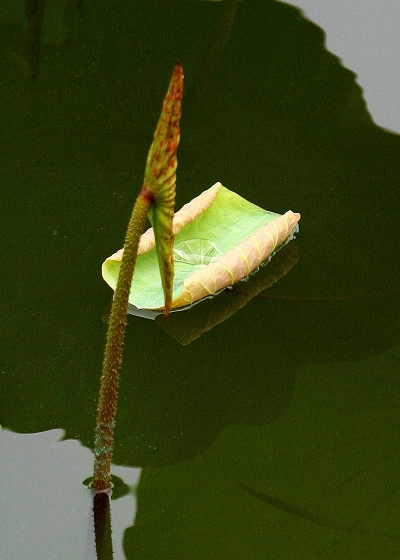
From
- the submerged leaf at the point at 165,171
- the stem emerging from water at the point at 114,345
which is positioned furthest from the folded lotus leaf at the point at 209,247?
the submerged leaf at the point at 165,171

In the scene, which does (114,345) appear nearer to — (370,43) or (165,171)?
(165,171)

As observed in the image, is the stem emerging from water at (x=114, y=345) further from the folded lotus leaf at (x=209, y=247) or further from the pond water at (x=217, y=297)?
the folded lotus leaf at (x=209, y=247)

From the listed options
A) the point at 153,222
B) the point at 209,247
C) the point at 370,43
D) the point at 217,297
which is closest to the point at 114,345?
the point at 153,222

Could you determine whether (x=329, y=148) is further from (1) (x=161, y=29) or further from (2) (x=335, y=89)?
(1) (x=161, y=29)

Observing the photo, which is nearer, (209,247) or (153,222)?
(153,222)

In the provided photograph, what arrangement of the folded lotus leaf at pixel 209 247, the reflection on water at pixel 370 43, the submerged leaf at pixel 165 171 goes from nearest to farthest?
the submerged leaf at pixel 165 171, the folded lotus leaf at pixel 209 247, the reflection on water at pixel 370 43

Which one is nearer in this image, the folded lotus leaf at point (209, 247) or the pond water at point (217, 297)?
the pond water at point (217, 297)

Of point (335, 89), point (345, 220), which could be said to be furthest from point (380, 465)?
point (335, 89)
